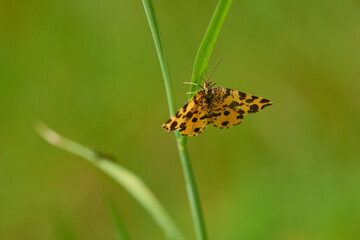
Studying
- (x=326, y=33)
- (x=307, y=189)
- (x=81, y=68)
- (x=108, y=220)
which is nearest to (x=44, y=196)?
(x=108, y=220)

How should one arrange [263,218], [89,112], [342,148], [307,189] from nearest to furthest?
[263,218] → [307,189] → [342,148] → [89,112]

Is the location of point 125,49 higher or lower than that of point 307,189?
higher

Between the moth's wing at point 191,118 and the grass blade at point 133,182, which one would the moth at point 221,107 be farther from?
the grass blade at point 133,182

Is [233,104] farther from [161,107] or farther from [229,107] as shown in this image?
[161,107]

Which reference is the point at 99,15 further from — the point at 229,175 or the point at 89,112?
the point at 229,175

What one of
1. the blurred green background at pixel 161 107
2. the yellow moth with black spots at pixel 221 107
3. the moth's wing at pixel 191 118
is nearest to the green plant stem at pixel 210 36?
the moth's wing at pixel 191 118

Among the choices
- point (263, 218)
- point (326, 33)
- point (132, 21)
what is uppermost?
point (132, 21)

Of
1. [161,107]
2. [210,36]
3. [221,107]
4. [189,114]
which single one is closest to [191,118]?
[189,114]
